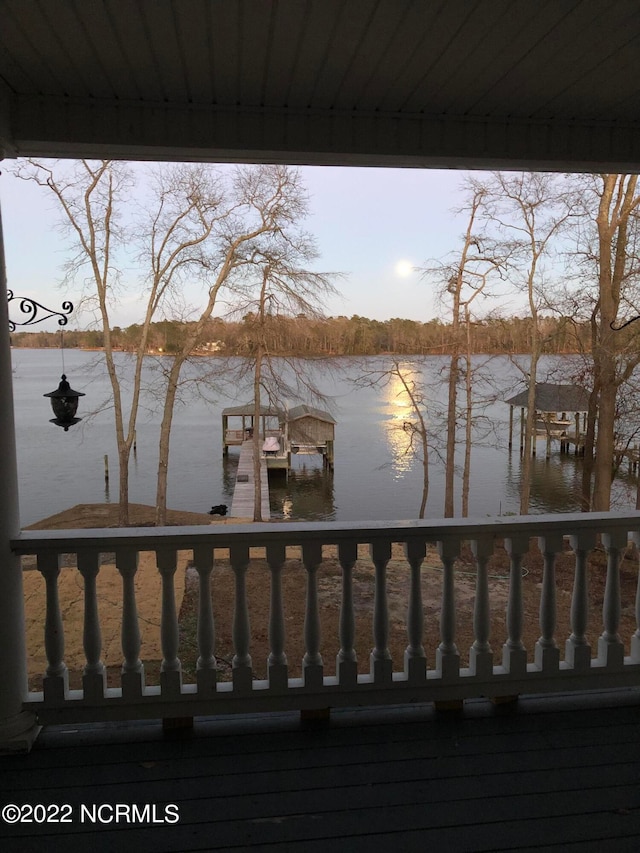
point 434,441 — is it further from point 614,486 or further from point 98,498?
point 98,498

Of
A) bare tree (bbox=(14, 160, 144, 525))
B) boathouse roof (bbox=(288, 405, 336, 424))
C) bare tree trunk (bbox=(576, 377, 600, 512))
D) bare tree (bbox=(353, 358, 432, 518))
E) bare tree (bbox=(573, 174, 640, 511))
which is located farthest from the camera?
boathouse roof (bbox=(288, 405, 336, 424))

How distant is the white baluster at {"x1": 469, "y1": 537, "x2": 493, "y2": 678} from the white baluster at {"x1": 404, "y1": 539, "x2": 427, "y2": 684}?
186 mm

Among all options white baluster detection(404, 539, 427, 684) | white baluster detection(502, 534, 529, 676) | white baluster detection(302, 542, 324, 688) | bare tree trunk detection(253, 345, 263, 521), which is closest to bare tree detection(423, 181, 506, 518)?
bare tree trunk detection(253, 345, 263, 521)

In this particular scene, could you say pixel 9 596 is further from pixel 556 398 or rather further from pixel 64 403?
pixel 556 398

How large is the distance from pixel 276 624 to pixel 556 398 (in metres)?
15.7

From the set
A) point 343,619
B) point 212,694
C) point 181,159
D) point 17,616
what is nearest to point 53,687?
point 17,616

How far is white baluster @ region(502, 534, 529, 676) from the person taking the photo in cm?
208

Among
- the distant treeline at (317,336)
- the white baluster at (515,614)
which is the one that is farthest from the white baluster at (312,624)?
the distant treeline at (317,336)

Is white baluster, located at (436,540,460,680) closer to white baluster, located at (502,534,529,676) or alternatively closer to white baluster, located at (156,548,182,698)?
white baluster, located at (502,534,529,676)

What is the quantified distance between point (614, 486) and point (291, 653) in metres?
11.0

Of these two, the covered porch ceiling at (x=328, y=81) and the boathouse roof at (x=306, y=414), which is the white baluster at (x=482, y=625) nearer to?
the covered porch ceiling at (x=328, y=81)

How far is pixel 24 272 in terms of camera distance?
53.7 feet

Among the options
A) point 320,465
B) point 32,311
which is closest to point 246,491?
point 320,465

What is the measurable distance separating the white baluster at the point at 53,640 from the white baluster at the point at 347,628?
923mm
